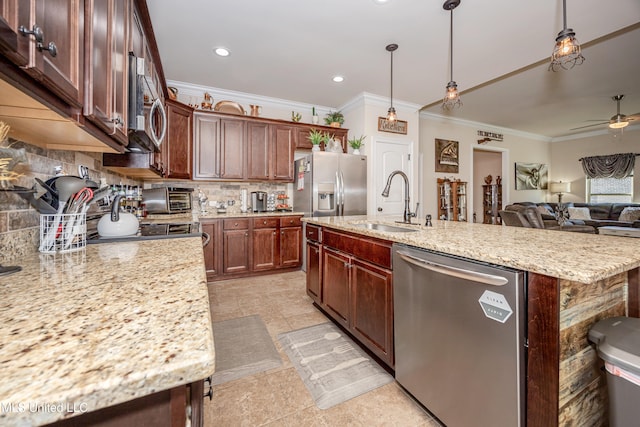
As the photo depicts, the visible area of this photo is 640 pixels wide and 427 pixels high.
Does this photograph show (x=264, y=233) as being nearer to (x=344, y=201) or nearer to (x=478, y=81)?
(x=344, y=201)

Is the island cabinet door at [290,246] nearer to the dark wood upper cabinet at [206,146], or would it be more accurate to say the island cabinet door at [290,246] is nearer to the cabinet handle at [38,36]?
the dark wood upper cabinet at [206,146]

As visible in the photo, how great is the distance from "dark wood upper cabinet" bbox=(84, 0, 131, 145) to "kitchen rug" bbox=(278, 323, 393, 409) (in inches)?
66.1

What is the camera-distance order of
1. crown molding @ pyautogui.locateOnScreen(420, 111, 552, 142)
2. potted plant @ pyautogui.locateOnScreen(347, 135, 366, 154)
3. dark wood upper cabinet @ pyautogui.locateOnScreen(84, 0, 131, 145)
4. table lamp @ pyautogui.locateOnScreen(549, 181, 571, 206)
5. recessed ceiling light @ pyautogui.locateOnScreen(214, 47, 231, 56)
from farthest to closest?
table lamp @ pyautogui.locateOnScreen(549, 181, 571, 206) → crown molding @ pyautogui.locateOnScreen(420, 111, 552, 142) → potted plant @ pyautogui.locateOnScreen(347, 135, 366, 154) → recessed ceiling light @ pyautogui.locateOnScreen(214, 47, 231, 56) → dark wood upper cabinet @ pyautogui.locateOnScreen(84, 0, 131, 145)

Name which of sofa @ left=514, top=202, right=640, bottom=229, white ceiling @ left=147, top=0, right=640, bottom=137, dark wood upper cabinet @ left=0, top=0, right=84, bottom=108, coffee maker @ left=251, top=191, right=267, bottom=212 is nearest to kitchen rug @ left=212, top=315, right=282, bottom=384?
dark wood upper cabinet @ left=0, top=0, right=84, bottom=108

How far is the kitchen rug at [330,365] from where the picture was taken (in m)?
1.54

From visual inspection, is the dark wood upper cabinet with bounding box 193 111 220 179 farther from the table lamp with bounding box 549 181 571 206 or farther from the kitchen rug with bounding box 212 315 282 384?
the table lamp with bounding box 549 181 571 206

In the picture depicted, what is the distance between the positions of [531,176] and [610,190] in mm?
1665

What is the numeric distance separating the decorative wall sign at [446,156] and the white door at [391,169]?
1334mm

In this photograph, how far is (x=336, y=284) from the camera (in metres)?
2.14

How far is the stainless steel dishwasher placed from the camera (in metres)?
0.95

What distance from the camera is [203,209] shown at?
13.0ft

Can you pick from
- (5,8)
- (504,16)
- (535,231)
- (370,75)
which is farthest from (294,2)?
(535,231)

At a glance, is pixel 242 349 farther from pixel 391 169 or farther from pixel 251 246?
pixel 391 169

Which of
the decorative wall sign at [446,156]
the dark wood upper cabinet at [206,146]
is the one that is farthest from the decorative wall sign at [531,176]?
the dark wood upper cabinet at [206,146]
